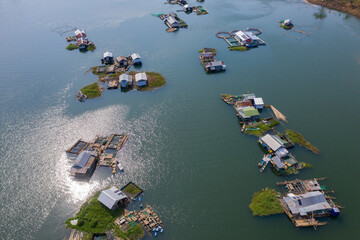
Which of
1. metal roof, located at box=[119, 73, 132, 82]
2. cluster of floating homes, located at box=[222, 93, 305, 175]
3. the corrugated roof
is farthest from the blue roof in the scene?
the corrugated roof

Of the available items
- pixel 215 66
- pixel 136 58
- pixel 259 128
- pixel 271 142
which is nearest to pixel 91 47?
pixel 136 58

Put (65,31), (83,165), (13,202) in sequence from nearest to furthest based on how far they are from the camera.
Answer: (13,202)
(83,165)
(65,31)

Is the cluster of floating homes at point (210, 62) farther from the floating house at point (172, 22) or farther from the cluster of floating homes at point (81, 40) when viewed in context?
the cluster of floating homes at point (81, 40)

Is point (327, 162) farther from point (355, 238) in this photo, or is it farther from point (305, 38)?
point (305, 38)

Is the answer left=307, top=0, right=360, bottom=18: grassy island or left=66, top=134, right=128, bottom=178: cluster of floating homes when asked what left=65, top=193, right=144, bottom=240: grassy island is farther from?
left=307, top=0, right=360, bottom=18: grassy island

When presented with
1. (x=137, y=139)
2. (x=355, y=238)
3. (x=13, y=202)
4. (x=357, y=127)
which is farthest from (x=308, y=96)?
(x=13, y=202)

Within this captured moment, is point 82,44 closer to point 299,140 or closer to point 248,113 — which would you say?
point 248,113
